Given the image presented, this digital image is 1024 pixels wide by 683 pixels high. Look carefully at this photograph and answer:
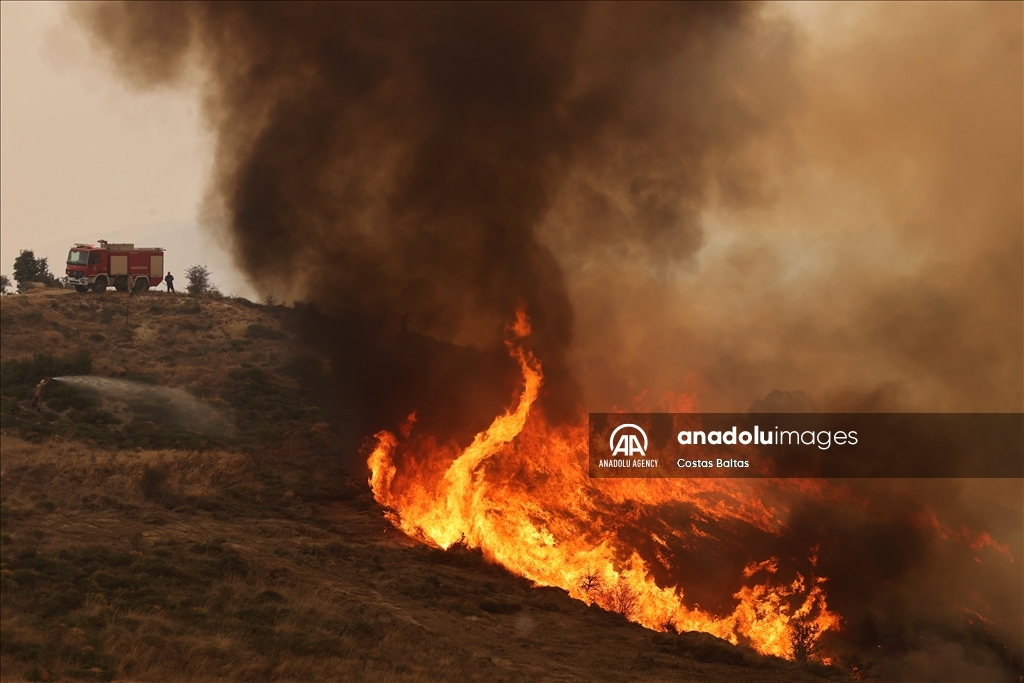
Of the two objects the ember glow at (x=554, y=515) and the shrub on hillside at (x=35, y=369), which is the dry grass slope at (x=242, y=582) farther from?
the ember glow at (x=554, y=515)

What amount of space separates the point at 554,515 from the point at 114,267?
4519cm

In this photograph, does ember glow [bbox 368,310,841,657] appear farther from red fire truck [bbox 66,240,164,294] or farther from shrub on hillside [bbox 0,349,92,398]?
red fire truck [bbox 66,240,164,294]

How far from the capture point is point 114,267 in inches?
2500

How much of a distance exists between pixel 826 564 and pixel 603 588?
840 cm

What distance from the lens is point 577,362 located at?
3912cm

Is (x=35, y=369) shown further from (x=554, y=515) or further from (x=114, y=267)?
(x=554, y=515)

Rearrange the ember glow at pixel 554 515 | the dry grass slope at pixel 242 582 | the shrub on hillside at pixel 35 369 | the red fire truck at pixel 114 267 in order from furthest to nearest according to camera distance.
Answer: the red fire truck at pixel 114 267
the shrub on hillside at pixel 35 369
the ember glow at pixel 554 515
the dry grass slope at pixel 242 582

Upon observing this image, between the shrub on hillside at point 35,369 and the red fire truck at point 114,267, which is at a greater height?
the red fire truck at point 114,267

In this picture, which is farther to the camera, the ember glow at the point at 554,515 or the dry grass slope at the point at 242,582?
the ember glow at the point at 554,515

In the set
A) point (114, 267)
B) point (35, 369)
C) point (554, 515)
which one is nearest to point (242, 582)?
point (554, 515)

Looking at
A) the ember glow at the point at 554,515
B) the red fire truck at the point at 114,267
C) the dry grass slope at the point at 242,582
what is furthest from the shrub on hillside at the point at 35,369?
the red fire truck at the point at 114,267

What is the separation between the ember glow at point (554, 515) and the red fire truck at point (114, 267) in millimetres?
35866

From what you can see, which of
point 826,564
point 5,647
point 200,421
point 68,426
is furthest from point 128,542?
point 826,564

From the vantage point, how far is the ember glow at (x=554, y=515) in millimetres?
28688
